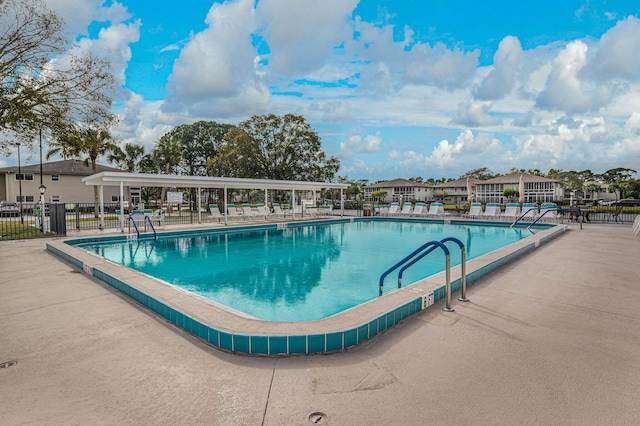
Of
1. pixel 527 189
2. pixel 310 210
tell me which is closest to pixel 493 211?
pixel 310 210

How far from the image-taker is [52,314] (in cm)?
388

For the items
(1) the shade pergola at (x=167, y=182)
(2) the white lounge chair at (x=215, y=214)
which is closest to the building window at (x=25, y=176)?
(1) the shade pergola at (x=167, y=182)

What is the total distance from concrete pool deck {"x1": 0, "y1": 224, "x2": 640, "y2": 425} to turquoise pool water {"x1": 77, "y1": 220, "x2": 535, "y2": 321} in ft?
6.73

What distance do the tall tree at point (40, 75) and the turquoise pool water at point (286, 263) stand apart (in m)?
4.71

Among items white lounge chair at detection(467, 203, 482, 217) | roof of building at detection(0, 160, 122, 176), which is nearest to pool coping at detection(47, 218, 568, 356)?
white lounge chair at detection(467, 203, 482, 217)

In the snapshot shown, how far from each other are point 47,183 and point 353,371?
35.9 metres

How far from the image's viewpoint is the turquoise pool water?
19.0 ft

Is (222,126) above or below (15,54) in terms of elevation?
above

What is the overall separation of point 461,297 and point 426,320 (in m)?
0.95

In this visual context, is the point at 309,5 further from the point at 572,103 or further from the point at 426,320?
the point at 572,103

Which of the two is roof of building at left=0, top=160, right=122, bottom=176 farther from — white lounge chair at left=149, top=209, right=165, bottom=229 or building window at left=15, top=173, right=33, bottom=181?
white lounge chair at left=149, top=209, right=165, bottom=229

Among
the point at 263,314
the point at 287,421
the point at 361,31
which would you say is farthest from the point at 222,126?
the point at 287,421

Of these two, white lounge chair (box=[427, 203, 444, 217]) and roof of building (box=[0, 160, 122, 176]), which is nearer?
white lounge chair (box=[427, 203, 444, 217])

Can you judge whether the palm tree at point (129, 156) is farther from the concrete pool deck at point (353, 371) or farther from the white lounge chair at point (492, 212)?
the concrete pool deck at point (353, 371)
